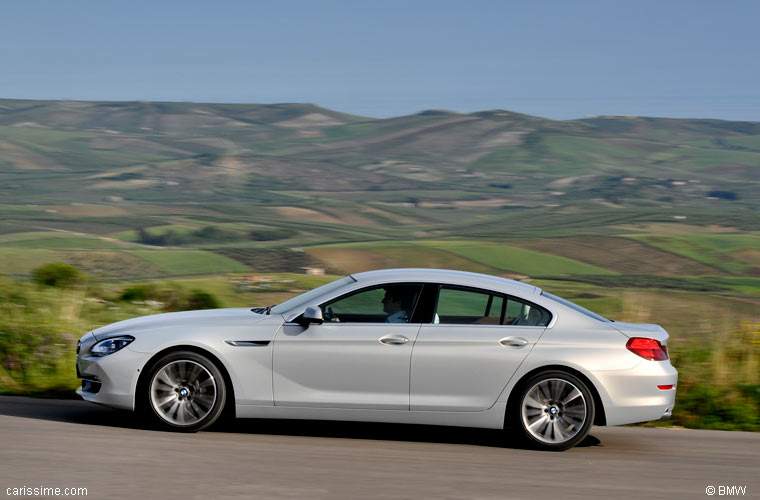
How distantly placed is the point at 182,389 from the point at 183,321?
0.53 meters

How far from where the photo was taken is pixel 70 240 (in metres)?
87.6

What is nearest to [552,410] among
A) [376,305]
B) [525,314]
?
[525,314]

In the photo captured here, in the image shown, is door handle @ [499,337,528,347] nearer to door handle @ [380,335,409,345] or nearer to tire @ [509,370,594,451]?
tire @ [509,370,594,451]

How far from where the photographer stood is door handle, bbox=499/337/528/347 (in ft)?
21.6

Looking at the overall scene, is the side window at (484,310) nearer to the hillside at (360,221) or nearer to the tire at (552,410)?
the tire at (552,410)

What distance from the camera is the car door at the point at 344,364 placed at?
257 inches

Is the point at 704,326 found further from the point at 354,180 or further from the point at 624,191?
the point at 354,180

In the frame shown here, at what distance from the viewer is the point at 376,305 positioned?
682 centimetres

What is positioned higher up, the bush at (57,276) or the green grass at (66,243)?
the bush at (57,276)

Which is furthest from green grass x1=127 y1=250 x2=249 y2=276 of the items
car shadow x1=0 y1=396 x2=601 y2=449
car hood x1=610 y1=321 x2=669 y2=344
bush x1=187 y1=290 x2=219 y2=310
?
car hood x1=610 y1=321 x2=669 y2=344

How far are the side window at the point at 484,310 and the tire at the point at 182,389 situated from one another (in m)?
1.74

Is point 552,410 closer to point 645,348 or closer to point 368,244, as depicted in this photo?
point 645,348

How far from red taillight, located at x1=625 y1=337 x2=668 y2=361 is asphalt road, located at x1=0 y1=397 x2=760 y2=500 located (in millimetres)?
745

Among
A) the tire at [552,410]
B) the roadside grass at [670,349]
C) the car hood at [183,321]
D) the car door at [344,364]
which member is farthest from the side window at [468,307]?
the roadside grass at [670,349]
